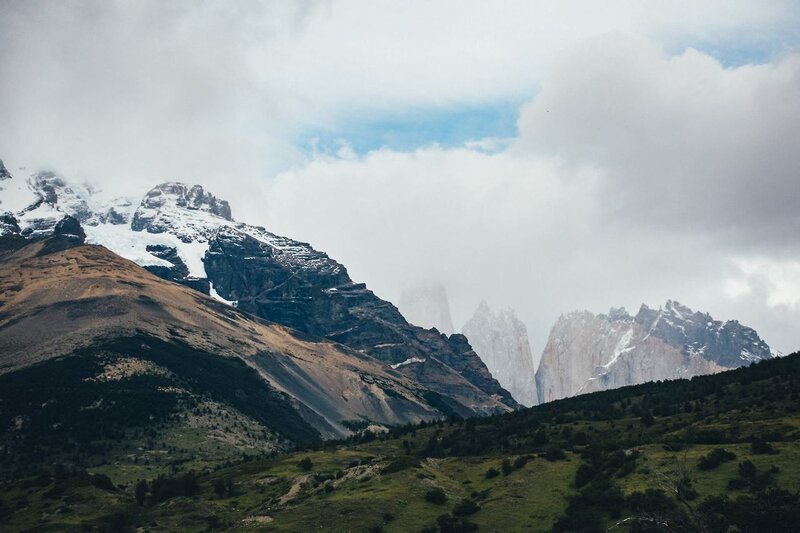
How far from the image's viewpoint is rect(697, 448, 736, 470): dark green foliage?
152750 millimetres

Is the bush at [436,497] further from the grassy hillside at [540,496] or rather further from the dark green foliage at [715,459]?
the dark green foliage at [715,459]

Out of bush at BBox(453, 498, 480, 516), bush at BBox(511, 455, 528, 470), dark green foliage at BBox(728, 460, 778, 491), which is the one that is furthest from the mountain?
bush at BBox(511, 455, 528, 470)

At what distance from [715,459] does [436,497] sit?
54.7 meters

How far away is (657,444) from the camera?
17712 cm

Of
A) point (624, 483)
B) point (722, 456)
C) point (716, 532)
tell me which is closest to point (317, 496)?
point (624, 483)

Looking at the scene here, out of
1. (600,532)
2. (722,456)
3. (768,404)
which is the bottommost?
(600,532)

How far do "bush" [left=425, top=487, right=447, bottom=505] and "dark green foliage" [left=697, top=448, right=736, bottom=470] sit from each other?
50.5 metres

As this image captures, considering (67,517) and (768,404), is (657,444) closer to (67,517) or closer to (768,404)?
(768,404)

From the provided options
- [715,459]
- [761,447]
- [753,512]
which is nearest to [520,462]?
[715,459]

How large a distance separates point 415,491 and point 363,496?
1109 cm

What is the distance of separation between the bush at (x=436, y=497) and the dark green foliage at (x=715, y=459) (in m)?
50.5

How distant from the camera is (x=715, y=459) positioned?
504 feet

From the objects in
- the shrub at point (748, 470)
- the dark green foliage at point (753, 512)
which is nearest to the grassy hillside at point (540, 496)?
the shrub at point (748, 470)

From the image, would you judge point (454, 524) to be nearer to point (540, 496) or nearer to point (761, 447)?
point (540, 496)
